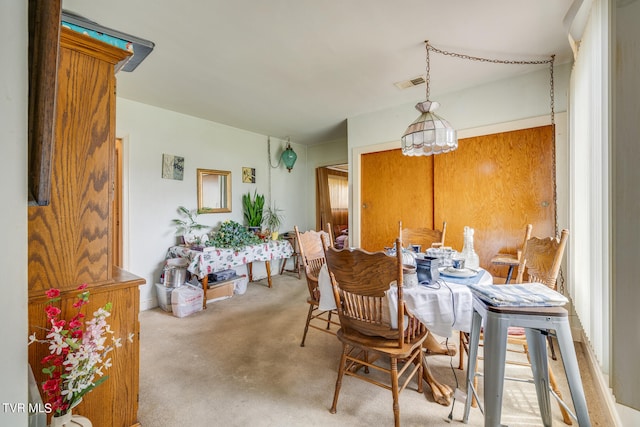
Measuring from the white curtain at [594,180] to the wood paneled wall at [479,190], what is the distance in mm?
513

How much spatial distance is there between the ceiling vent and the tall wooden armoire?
2480 millimetres

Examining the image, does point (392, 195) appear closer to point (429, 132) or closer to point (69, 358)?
point (429, 132)

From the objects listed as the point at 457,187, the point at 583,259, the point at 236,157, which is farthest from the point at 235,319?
the point at 583,259

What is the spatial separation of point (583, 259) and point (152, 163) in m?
4.36

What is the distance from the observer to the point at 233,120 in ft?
13.4

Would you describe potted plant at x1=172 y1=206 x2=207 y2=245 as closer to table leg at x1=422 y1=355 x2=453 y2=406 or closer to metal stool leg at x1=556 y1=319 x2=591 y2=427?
table leg at x1=422 y1=355 x2=453 y2=406

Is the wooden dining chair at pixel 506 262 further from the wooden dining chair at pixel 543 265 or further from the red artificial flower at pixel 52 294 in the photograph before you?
the red artificial flower at pixel 52 294

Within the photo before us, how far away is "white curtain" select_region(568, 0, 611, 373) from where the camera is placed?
1.27m

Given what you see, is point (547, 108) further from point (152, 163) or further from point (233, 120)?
point (152, 163)

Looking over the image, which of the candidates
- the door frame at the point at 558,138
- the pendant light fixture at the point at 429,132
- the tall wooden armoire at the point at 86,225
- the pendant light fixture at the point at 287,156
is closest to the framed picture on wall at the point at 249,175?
the pendant light fixture at the point at 287,156

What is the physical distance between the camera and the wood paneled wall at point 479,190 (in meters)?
2.68

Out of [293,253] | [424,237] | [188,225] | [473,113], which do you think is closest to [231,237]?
[188,225]

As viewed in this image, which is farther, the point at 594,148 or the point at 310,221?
the point at 310,221

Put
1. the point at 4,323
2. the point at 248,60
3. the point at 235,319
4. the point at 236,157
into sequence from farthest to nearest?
the point at 236,157
the point at 235,319
the point at 248,60
the point at 4,323
